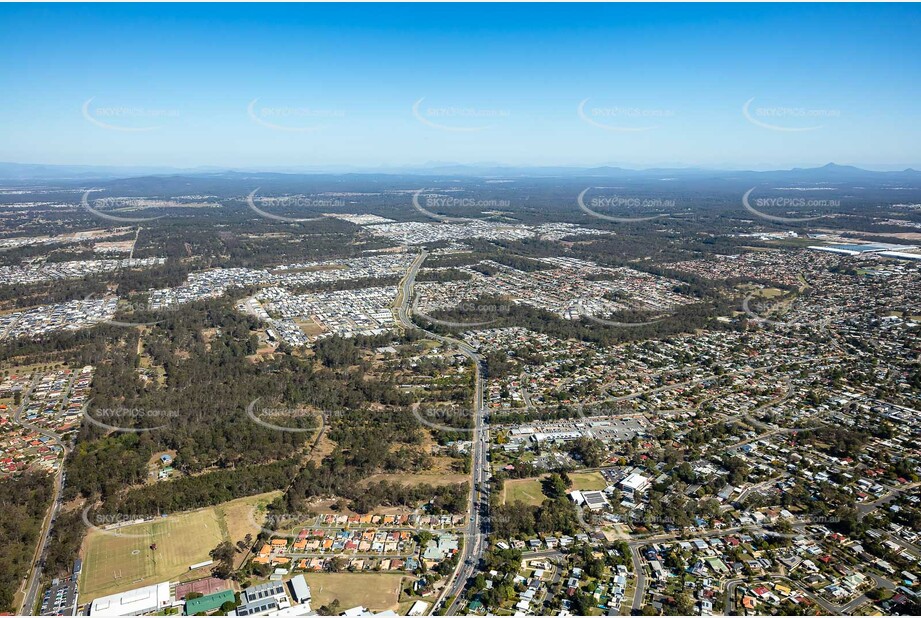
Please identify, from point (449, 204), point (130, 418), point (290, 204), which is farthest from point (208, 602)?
point (290, 204)

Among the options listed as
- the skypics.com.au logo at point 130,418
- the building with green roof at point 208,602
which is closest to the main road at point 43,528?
the skypics.com.au logo at point 130,418

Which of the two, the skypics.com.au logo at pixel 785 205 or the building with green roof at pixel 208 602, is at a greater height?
the skypics.com.au logo at pixel 785 205

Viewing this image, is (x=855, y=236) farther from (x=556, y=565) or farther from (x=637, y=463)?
(x=556, y=565)

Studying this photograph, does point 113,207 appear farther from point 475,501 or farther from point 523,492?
point 523,492

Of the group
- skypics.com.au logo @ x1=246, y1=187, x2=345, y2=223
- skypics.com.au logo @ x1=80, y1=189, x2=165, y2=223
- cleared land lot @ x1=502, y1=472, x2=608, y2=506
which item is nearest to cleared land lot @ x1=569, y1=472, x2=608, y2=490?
cleared land lot @ x1=502, y1=472, x2=608, y2=506

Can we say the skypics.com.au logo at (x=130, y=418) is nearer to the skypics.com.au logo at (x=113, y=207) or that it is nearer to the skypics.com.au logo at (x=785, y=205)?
the skypics.com.au logo at (x=113, y=207)

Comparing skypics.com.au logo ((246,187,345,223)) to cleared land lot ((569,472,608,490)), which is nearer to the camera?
cleared land lot ((569,472,608,490))

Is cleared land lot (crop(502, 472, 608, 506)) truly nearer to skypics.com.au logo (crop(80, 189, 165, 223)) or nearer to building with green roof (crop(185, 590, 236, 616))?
building with green roof (crop(185, 590, 236, 616))
